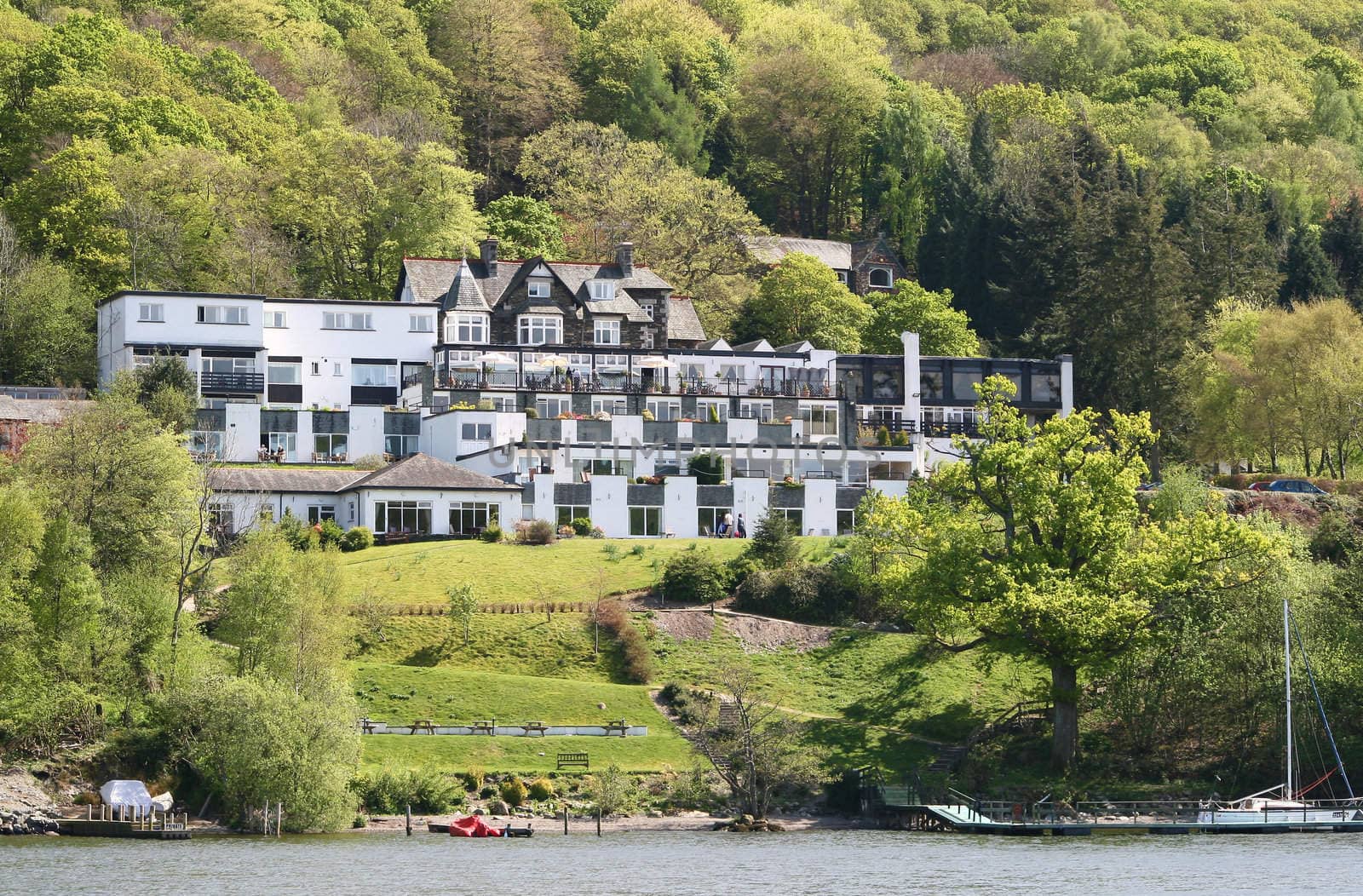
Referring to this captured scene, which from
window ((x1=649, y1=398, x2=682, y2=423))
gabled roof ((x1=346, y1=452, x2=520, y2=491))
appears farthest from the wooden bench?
window ((x1=649, y1=398, x2=682, y2=423))

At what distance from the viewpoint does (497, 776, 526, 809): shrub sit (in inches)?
2628

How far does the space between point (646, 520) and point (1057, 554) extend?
28603mm

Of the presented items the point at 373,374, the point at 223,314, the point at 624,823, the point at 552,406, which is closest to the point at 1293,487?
the point at 552,406

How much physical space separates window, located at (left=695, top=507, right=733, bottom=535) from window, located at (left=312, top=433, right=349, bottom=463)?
19134 mm

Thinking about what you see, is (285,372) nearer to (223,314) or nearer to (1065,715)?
(223,314)

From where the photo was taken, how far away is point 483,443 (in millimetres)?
100625

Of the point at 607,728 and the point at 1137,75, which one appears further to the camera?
the point at 1137,75

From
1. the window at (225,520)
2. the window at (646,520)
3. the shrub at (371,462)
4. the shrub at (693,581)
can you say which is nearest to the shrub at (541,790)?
the shrub at (693,581)

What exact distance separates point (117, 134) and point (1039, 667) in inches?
2593

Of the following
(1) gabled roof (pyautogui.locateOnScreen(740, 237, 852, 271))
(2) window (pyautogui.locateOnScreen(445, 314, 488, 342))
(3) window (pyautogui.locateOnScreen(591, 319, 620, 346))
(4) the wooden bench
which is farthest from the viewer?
(1) gabled roof (pyautogui.locateOnScreen(740, 237, 852, 271))

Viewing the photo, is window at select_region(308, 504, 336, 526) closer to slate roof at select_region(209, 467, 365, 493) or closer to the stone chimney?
slate roof at select_region(209, 467, 365, 493)

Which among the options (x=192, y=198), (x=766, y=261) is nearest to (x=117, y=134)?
(x=192, y=198)

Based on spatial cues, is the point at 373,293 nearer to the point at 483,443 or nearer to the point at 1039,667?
the point at 483,443

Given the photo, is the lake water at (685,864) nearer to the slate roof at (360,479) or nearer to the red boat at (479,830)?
the red boat at (479,830)
